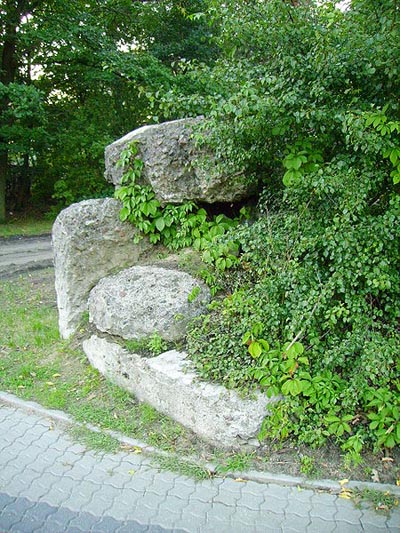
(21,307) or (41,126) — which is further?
(41,126)

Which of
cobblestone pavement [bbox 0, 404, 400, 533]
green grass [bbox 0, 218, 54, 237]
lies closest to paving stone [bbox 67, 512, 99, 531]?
cobblestone pavement [bbox 0, 404, 400, 533]

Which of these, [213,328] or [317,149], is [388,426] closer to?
[213,328]

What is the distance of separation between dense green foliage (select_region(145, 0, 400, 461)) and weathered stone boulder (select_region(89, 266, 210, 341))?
283 millimetres

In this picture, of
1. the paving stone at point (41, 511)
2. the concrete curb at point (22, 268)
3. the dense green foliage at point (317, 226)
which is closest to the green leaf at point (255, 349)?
the dense green foliage at point (317, 226)

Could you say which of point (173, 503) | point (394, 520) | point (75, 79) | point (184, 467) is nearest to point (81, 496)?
point (173, 503)

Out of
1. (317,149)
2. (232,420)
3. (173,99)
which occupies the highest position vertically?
(173,99)

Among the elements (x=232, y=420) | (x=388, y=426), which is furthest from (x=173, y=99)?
(x=388, y=426)

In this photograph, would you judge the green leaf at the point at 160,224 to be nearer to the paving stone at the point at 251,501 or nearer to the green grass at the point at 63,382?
the green grass at the point at 63,382

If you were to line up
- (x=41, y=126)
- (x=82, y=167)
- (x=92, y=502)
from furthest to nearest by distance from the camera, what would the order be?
1. (x=82, y=167)
2. (x=41, y=126)
3. (x=92, y=502)

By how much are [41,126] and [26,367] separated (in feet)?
40.3

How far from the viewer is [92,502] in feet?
10.9

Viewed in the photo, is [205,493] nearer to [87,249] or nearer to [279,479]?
[279,479]

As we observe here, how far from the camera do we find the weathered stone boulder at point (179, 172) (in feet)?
18.0

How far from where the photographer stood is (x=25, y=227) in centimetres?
1692
